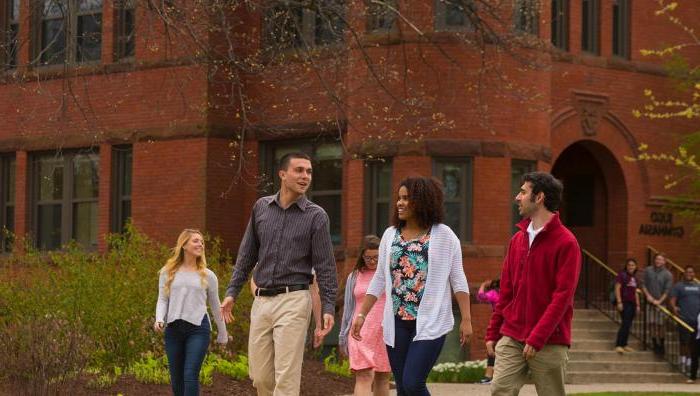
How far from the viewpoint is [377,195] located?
2333 centimetres

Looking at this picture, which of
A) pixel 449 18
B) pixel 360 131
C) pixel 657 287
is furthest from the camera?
pixel 657 287

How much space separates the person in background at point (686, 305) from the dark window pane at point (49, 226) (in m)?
11.2

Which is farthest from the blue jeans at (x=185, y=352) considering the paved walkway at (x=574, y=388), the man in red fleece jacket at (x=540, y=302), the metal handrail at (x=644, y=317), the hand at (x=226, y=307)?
the metal handrail at (x=644, y=317)

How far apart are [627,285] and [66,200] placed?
10322mm

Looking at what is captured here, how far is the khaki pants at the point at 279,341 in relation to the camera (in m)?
10.1

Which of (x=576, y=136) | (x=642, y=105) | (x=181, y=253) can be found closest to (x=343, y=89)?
(x=576, y=136)

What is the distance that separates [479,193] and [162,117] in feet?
19.4

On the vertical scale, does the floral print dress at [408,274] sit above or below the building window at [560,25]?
below

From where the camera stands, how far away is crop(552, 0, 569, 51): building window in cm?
2512

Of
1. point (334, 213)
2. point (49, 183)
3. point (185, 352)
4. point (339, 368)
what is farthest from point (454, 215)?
point (185, 352)

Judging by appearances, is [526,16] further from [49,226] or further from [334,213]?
[49,226]

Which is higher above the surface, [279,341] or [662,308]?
[279,341]

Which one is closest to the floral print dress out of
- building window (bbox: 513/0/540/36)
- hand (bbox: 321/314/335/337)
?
hand (bbox: 321/314/335/337)

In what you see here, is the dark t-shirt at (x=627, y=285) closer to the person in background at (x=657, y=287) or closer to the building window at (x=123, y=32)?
the person in background at (x=657, y=287)
